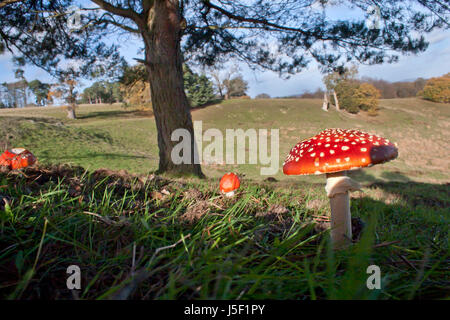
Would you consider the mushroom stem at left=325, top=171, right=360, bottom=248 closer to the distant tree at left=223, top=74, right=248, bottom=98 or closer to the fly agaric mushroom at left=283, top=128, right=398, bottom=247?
the fly agaric mushroom at left=283, top=128, right=398, bottom=247

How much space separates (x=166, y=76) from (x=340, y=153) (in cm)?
465

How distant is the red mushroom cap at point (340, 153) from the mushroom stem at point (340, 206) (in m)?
0.23

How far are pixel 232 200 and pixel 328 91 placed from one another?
122ft

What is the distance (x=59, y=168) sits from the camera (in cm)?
221

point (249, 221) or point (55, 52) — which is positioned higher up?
point (55, 52)

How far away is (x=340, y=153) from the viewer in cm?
144

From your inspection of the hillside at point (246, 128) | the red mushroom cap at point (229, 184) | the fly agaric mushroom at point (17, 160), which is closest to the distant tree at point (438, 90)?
the hillside at point (246, 128)

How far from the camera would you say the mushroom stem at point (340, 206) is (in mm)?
1458

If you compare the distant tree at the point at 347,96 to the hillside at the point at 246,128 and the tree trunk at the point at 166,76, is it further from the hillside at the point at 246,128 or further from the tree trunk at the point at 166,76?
the tree trunk at the point at 166,76

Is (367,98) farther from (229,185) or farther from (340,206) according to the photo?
(340,206)
